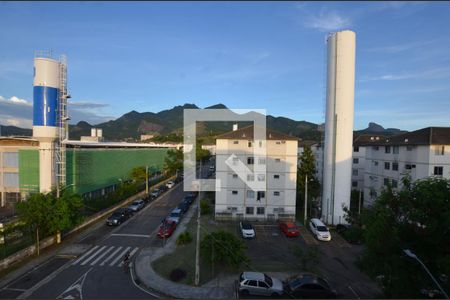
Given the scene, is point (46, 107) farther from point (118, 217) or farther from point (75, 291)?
point (75, 291)

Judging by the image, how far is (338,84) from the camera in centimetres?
2731

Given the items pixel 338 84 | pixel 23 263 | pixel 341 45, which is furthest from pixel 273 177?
pixel 23 263

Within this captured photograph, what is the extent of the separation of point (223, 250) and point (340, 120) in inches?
681

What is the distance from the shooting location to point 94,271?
17.3 meters

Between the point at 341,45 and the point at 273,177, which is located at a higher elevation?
the point at 341,45

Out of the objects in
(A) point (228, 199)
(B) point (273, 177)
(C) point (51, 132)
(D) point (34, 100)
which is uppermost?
(D) point (34, 100)

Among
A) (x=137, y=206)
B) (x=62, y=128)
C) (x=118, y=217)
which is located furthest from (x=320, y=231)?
(x=62, y=128)

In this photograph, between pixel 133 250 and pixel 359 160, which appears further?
pixel 359 160

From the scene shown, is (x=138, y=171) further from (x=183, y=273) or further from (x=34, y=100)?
(x=183, y=273)

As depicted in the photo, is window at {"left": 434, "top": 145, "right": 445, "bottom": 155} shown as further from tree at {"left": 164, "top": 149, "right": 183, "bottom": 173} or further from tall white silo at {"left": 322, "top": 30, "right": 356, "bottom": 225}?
tree at {"left": 164, "top": 149, "right": 183, "bottom": 173}

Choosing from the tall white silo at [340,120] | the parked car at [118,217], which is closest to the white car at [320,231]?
the tall white silo at [340,120]

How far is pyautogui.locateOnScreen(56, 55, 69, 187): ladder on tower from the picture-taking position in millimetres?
25750

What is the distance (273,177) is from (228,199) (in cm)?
478

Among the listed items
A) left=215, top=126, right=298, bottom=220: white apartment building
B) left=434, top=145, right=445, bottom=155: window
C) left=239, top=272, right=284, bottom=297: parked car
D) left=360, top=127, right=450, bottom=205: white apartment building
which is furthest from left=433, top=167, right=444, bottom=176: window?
left=239, top=272, right=284, bottom=297: parked car
